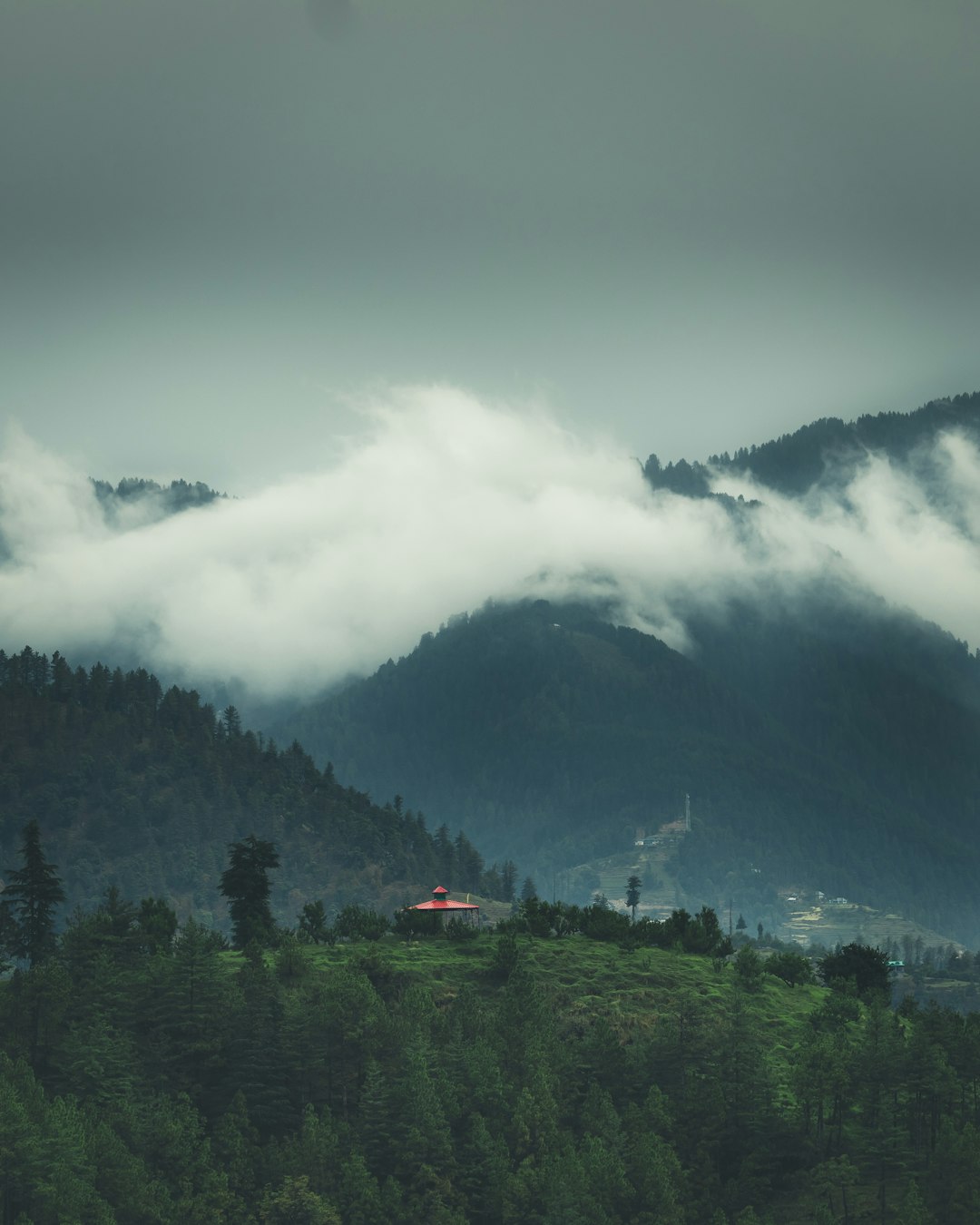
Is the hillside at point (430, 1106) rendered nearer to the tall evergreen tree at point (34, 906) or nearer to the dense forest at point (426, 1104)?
the dense forest at point (426, 1104)

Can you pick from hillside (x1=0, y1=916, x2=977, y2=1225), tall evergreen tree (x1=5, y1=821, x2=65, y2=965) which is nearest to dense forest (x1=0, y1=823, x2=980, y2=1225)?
hillside (x1=0, y1=916, x2=977, y2=1225)

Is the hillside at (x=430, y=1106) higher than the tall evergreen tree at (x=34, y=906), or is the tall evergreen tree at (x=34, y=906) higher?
the tall evergreen tree at (x=34, y=906)

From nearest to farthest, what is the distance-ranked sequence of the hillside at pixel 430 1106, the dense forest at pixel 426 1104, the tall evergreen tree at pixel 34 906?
the dense forest at pixel 426 1104 < the hillside at pixel 430 1106 < the tall evergreen tree at pixel 34 906

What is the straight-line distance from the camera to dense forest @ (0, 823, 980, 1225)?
15288cm

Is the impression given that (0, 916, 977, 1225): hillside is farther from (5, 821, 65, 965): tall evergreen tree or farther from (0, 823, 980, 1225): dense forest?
(5, 821, 65, 965): tall evergreen tree

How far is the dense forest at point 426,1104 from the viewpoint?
15288 centimetres

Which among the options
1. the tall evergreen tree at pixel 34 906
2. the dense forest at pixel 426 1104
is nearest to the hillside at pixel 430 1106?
the dense forest at pixel 426 1104

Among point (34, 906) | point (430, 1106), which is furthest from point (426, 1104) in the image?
point (34, 906)

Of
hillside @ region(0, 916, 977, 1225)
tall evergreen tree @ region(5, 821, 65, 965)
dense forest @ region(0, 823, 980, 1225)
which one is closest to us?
dense forest @ region(0, 823, 980, 1225)

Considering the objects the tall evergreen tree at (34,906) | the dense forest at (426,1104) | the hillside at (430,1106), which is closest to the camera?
the dense forest at (426,1104)

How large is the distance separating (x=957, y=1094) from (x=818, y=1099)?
42.6 ft

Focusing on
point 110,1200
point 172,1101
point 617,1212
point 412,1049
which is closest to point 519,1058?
point 412,1049

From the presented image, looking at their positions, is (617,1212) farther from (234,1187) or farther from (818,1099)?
(234,1187)

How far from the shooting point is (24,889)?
7534 inches
